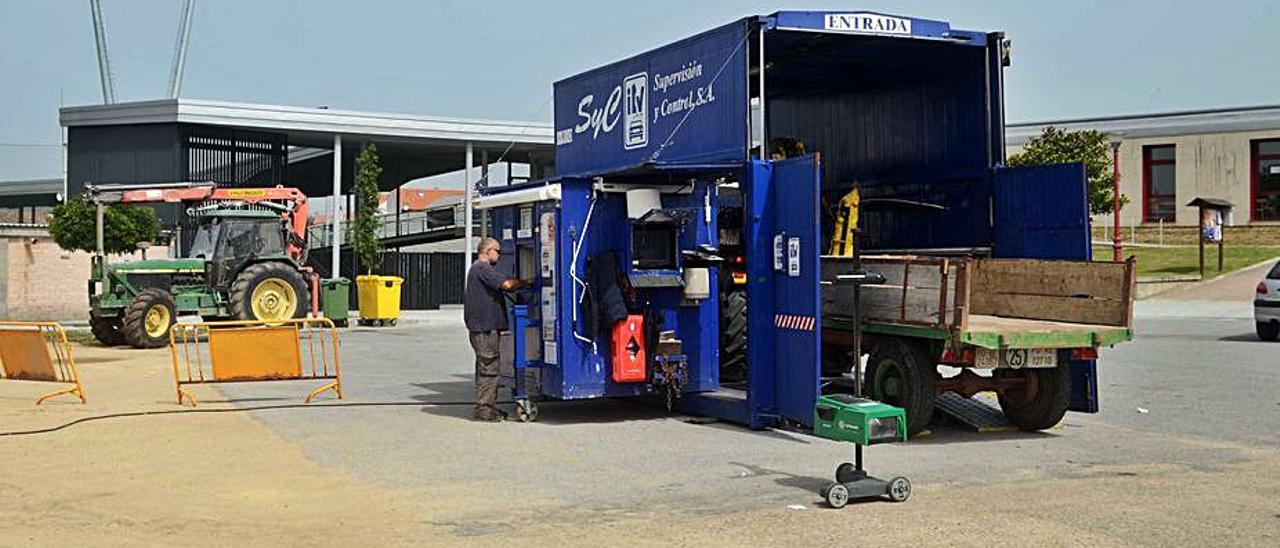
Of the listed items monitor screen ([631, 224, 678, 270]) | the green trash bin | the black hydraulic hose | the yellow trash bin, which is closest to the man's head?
monitor screen ([631, 224, 678, 270])

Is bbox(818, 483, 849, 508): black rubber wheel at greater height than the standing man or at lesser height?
lesser

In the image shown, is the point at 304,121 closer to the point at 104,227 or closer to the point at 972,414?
the point at 104,227

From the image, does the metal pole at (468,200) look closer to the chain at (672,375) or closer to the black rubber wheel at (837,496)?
the chain at (672,375)

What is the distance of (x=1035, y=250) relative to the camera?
13320 mm

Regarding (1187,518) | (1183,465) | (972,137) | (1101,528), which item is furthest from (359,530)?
(972,137)

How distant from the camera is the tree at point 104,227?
102 feet

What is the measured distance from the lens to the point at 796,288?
1196 cm

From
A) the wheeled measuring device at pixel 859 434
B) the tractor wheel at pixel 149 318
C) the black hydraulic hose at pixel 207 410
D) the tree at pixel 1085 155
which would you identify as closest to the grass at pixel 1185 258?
the tree at pixel 1085 155

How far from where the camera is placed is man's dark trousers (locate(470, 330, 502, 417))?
13.2m

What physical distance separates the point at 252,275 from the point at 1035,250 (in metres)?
16.7

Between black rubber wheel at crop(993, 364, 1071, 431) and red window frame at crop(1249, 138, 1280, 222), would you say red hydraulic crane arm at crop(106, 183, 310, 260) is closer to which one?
black rubber wheel at crop(993, 364, 1071, 431)

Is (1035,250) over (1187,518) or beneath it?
over

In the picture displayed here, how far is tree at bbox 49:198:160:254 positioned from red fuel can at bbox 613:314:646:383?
21404 millimetres

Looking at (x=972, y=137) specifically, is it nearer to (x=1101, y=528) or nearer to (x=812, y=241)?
(x=812, y=241)
